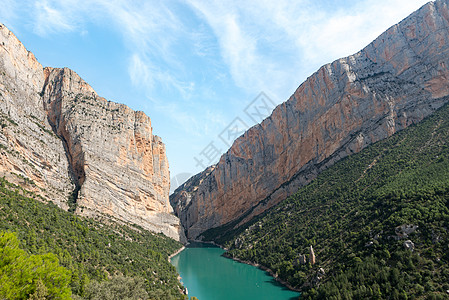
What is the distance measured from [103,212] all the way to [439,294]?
50118 millimetres

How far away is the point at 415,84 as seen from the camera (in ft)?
199

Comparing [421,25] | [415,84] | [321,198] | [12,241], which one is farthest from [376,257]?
[421,25]

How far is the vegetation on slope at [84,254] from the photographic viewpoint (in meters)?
20.7

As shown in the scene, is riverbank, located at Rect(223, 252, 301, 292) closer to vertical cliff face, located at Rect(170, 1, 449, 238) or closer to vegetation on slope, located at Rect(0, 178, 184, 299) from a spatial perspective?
vegetation on slope, located at Rect(0, 178, 184, 299)

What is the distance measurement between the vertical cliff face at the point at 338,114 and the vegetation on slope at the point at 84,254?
4706 cm

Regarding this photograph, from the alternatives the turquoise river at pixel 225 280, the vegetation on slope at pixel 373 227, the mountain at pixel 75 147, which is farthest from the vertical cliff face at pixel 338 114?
the mountain at pixel 75 147

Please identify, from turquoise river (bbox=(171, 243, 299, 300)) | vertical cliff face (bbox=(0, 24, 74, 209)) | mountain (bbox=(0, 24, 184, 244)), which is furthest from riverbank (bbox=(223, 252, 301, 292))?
vertical cliff face (bbox=(0, 24, 74, 209))

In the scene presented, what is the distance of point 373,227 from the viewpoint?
3158cm

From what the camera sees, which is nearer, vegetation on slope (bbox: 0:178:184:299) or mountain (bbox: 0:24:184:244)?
vegetation on slope (bbox: 0:178:184:299)

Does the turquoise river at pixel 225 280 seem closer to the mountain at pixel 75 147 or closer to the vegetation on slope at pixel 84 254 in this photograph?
the vegetation on slope at pixel 84 254

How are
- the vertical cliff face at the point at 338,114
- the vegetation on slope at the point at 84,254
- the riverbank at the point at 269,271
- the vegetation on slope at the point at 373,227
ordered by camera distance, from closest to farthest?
the vegetation on slope at the point at 84,254 < the vegetation on slope at the point at 373,227 < the riverbank at the point at 269,271 < the vertical cliff face at the point at 338,114

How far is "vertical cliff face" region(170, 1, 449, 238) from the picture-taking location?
5978 centimetres

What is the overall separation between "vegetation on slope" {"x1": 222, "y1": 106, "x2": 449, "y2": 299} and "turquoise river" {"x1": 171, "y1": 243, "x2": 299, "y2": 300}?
7.26 feet

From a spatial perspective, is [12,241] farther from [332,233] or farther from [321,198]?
[321,198]
